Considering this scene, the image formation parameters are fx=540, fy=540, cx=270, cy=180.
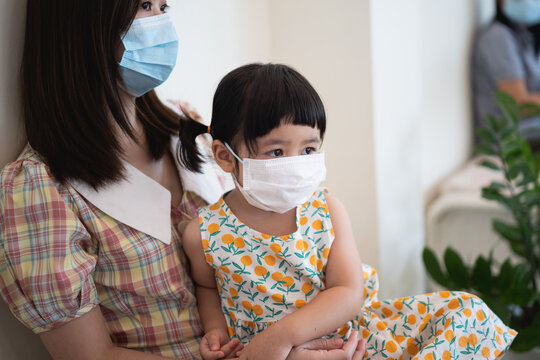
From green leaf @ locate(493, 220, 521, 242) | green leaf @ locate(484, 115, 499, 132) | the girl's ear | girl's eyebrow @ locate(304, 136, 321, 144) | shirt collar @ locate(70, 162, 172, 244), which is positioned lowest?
green leaf @ locate(493, 220, 521, 242)

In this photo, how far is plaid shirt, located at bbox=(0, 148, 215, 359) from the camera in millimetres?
943

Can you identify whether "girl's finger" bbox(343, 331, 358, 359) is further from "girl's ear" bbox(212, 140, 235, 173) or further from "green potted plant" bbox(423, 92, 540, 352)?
"green potted plant" bbox(423, 92, 540, 352)

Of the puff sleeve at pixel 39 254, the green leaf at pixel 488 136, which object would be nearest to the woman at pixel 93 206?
the puff sleeve at pixel 39 254

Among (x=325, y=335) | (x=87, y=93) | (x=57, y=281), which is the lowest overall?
(x=325, y=335)

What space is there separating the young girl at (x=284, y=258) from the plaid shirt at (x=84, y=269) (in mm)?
68

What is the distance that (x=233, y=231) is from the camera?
3.55 feet

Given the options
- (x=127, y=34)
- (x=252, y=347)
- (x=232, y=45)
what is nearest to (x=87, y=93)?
(x=127, y=34)

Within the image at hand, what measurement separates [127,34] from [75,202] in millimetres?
337

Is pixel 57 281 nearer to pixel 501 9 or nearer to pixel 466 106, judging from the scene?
pixel 466 106

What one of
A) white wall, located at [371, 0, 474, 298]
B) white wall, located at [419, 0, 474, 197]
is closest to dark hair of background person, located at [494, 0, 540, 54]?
white wall, located at [419, 0, 474, 197]

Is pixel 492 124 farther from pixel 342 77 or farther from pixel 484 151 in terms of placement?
pixel 342 77

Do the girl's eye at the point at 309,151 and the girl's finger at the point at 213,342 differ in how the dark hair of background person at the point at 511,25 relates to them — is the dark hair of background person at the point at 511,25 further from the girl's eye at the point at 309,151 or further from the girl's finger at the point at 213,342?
the girl's finger at the point at 213,342

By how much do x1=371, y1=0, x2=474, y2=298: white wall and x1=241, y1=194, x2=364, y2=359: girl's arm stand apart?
0.81 meters

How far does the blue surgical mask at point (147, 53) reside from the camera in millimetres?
1053
